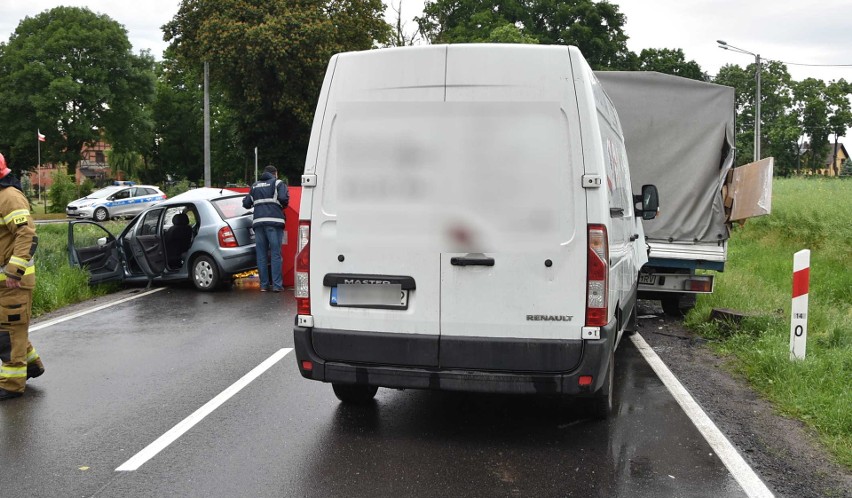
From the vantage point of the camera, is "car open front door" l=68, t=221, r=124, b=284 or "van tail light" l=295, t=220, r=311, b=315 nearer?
"van tail light" l=295, t=220, r=311, b=315

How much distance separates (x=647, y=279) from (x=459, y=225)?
18.6ft

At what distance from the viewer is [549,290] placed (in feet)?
15.5

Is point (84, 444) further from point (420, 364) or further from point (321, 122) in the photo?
point (321, 122)

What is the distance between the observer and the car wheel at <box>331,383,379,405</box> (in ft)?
19.3

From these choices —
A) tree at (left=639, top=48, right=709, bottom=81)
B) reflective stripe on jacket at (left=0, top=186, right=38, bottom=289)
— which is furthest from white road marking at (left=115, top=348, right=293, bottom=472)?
tree at (left=639, top=48, right=709, bottom=81)

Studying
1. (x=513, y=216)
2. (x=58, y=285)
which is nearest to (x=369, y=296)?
(x=513, y=216)

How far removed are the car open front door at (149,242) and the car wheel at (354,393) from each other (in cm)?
766

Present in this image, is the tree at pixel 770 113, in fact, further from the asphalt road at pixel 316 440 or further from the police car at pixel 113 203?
the asphalt road at pixel 316 440

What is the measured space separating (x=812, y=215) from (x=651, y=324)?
10.5 metres

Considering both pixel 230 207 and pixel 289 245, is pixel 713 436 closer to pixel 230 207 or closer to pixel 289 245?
pixel 289 245

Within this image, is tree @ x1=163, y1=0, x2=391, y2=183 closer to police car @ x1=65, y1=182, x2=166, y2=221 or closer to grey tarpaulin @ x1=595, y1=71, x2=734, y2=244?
police car @ x1=65, y1=182, x2=166, y2=221

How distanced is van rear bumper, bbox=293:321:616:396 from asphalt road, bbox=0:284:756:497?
44cm

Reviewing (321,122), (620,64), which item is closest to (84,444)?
(321,122)

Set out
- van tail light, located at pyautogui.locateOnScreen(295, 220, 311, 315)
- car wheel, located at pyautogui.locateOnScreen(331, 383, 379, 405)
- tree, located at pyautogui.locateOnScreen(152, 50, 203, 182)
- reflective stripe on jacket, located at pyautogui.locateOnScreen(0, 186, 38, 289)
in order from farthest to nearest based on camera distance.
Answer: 1. tree, located at pyautogui.locateOnScreen(152, 50, 203, 182)
2. reflective stripe on jacket, located at pyautogui.locateOnScreen(0, 186, 38, 289)
3. car wheel, located at pyautogui.locateOnScreen(331, 383, 379, 405)
4. van tail light, located at pyautogui.locateOnScreen(295, 220, 311, 315)
